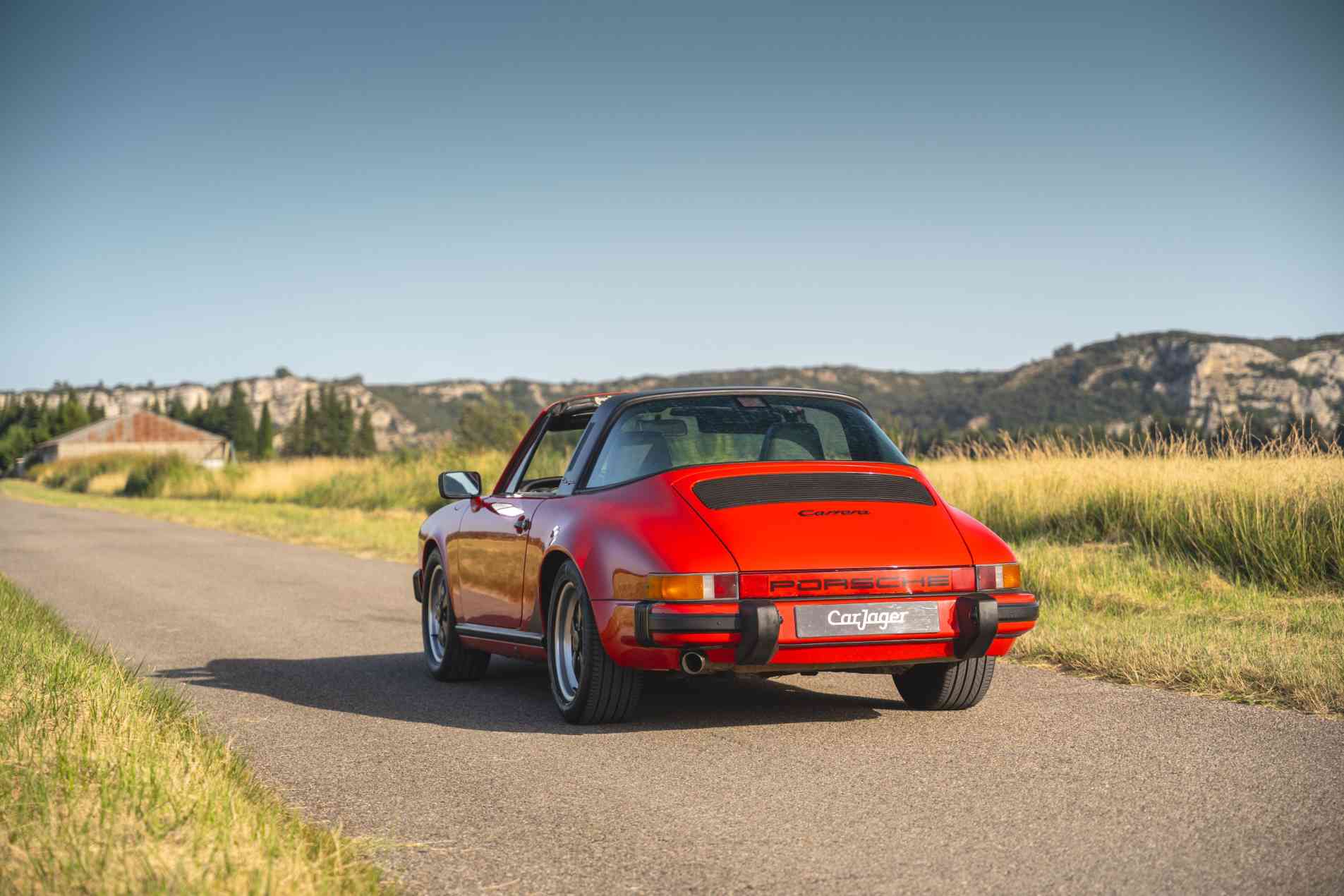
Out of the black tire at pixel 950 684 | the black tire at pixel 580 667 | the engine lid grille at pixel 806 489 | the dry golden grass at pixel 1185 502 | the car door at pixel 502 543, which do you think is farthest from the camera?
the dry golden grass at pixel 1185 502

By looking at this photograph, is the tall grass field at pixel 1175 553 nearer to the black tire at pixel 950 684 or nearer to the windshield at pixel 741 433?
the black tire at pixel 950 684

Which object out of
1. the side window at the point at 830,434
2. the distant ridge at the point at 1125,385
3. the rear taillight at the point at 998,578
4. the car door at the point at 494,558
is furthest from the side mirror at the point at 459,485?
the distant ridge at the point at 1125,385

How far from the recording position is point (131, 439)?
145750mm

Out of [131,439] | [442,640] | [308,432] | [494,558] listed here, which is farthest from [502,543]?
[308,432]

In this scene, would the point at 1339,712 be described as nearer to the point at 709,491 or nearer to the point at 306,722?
the point at 709,491

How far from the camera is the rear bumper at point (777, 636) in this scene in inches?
208

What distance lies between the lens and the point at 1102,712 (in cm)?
619

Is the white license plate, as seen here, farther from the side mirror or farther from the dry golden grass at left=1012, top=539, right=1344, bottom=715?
the side mirror

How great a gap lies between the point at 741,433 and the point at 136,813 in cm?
348

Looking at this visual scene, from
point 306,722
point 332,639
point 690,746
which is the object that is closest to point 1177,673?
point 690,746

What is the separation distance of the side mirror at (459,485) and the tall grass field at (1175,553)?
338cm

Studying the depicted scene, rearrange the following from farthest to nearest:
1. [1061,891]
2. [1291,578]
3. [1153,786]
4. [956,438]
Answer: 1. [956,438]
2. [1291,578]
3. [1153,786]
4. [1061,891]

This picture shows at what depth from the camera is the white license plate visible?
17.6ft

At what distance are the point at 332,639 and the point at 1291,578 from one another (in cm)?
727
